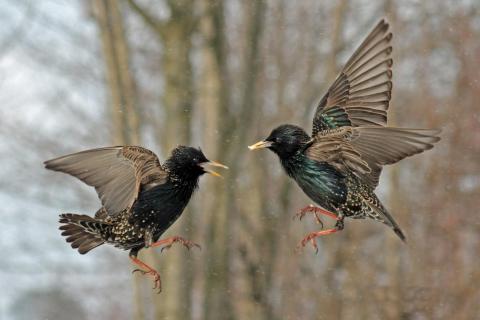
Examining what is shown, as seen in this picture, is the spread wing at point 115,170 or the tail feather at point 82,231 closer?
the spread wing at point 115,170

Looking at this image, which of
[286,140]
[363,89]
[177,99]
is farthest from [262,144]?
[177,99]

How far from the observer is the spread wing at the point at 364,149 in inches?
59.2

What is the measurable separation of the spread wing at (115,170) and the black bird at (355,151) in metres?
0.21

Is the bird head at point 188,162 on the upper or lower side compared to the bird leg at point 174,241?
upper

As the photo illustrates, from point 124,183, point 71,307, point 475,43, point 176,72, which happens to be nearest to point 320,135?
point 124,183

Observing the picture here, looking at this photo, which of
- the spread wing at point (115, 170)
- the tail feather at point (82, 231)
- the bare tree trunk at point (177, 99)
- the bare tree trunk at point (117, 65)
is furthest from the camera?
the bare tree trunk at point (177, 99)

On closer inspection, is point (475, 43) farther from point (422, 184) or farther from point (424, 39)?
point (422, 184)

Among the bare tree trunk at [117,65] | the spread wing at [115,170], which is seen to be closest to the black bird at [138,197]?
the spread wing at [115,170]

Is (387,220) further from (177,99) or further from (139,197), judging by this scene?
(177,99)

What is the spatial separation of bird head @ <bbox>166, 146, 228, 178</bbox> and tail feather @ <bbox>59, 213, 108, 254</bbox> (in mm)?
173

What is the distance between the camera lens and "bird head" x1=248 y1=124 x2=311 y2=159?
5.36 ft

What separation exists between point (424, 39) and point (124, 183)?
19.8 feet

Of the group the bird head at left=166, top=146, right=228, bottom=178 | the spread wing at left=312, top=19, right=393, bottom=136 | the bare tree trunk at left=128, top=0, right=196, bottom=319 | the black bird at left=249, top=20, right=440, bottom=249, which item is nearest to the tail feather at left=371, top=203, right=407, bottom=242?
the black bird at left=249, top=20, right=440, bottom=249

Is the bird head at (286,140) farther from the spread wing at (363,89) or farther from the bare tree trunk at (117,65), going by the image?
the bare tree trunk at (117,65)
